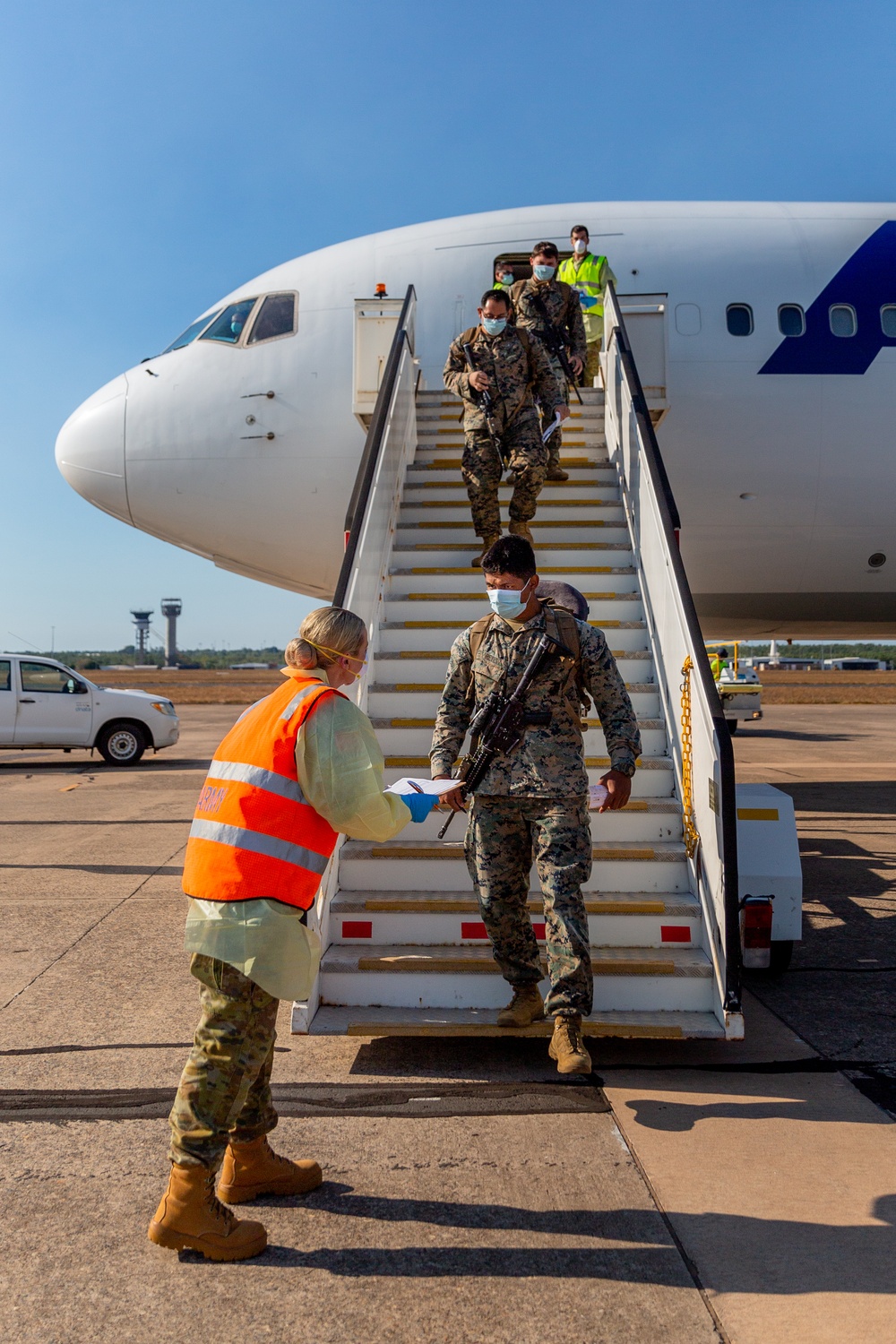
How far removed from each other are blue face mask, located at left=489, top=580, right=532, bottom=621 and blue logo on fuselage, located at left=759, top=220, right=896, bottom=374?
5.75 metres

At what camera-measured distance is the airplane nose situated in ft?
29.9

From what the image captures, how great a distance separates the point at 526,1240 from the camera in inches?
105

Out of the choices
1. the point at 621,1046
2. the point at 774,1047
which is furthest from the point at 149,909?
the point at 774,1047

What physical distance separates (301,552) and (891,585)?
551 centimetres

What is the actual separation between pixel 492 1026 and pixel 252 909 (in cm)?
157

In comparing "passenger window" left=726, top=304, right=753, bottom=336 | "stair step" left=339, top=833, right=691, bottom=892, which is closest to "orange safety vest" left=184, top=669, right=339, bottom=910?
"stair step" left=339, top=833, right=691, bottom=892

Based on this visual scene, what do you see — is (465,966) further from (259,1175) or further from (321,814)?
(321,814)

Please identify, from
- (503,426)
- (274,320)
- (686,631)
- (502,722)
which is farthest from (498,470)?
(274,320)

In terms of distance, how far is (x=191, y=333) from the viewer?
31.6 ft

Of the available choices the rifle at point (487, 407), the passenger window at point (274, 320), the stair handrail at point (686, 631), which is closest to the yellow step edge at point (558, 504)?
the stair handrail at point (686, 631)

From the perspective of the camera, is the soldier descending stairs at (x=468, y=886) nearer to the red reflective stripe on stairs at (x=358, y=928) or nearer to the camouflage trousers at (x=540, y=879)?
the red reflective stripe on stairs at (x=358, y=928)

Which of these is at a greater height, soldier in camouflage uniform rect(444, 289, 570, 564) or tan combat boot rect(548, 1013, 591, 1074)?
soldier in camouflage uniform rect(444, 289, 570, 564)

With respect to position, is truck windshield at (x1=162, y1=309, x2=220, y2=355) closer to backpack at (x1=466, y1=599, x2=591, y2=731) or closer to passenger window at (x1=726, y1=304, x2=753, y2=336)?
passenger window at (x1=726, y1=304, x2=753, y2=336)

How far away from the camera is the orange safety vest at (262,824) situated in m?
2.72
